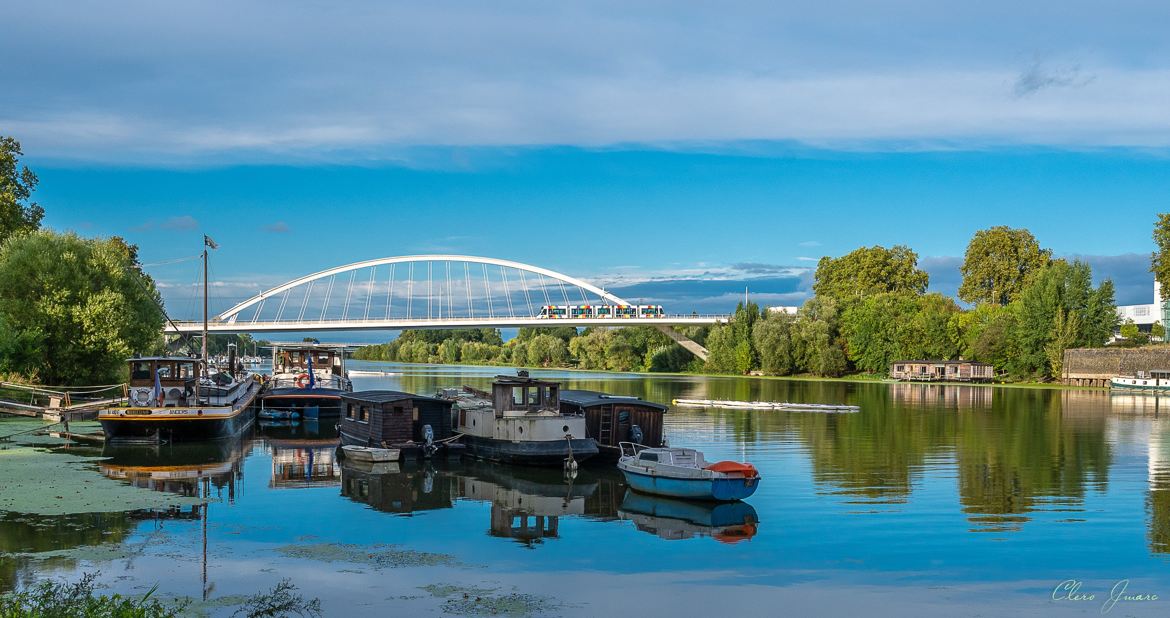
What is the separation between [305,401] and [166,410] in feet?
40.1

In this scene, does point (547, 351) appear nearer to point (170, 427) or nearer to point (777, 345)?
point (777, 345)

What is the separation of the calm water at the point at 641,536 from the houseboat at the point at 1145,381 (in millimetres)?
→ 44953

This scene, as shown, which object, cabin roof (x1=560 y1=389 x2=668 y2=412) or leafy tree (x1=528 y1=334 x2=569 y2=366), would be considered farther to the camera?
leafy tree (x1=528 y1=334 x2=569 y2=366)

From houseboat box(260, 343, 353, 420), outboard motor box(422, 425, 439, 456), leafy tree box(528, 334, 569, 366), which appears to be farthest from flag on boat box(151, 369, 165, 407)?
leafy tree box(528, 334, 569, 366)

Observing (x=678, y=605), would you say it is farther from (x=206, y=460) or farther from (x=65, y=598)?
(x=206, y=460)

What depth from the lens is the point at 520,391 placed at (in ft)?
102

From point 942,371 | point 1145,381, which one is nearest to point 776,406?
point 1145,381

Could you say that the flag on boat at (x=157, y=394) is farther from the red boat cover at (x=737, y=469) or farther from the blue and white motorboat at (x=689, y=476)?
the red boat cover at (x=737, y=469)

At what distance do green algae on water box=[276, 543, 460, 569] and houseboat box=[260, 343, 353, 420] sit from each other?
25458mm

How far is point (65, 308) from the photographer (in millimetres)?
48562

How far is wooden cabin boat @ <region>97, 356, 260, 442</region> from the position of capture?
114 ft

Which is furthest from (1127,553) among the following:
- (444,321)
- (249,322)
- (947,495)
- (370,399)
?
(249,322)

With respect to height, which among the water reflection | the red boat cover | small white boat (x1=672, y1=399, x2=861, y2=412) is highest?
the red boat cover

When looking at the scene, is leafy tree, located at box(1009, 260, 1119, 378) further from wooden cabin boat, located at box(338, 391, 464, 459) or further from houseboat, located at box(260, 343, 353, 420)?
wooden cabin boat, located at box(338, 391, 464, 459)
